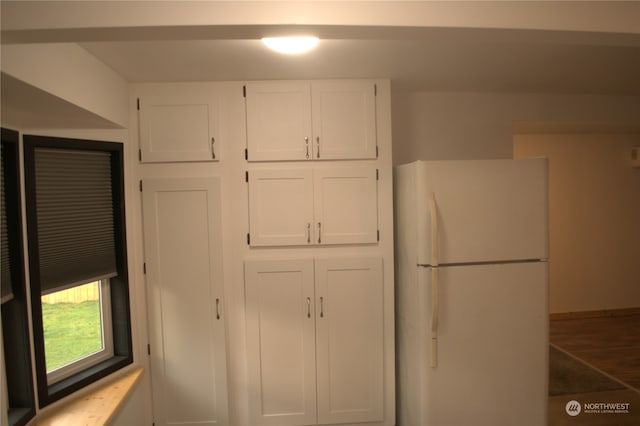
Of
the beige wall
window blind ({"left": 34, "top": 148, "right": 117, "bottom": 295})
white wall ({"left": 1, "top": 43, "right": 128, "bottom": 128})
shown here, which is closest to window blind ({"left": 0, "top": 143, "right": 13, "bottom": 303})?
window blind ({"left": 34, "top": 148, "right": 117, "bottom": 295})

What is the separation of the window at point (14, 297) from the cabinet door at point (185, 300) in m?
0.63

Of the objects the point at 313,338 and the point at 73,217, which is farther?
the point at 313,338

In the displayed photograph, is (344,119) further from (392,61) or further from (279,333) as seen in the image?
(279,333)

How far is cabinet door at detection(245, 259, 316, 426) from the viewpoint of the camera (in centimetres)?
222

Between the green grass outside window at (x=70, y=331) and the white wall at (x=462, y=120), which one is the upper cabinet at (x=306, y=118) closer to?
the white wall at (x=462, y=120)

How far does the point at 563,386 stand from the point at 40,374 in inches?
140

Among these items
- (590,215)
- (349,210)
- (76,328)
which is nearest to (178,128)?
(349,210)

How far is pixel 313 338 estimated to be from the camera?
2.23 m

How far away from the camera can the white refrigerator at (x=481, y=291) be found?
1.91m

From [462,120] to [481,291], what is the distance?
1.37m

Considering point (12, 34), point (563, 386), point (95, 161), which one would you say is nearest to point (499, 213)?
point (563, 386)

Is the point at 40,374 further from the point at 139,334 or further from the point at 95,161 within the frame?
the point at 95,161

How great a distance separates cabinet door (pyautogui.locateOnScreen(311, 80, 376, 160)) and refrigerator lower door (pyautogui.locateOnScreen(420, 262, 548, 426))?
885 millimetres

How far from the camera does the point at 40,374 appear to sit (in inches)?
67.0
